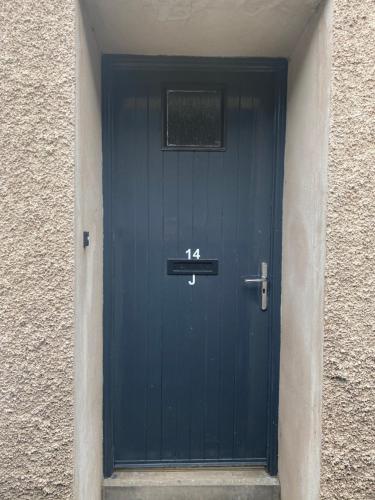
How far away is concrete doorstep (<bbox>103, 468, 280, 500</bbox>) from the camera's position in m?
2.56

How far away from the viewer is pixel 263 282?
104 inches

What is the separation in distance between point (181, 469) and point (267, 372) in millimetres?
824

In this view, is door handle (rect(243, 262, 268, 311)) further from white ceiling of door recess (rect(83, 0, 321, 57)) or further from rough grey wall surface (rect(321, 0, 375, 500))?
white ceiling of door recess (rect(83, 0, 321, 57))

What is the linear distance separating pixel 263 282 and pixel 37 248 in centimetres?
136

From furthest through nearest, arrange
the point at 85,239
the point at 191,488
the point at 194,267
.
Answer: the point at 194,267 < the point at 191,488 < the point at 85,239

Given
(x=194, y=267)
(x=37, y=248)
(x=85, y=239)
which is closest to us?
(x=37, y=248)

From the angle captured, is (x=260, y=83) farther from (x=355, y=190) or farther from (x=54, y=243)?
(x=54, y=243)

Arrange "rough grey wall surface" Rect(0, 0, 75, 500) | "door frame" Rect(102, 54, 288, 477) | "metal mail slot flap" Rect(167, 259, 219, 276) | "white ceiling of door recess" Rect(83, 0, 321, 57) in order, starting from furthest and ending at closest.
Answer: "metal mail slot flap" Rect(167, 259, 219, 276)
"door frame" Rect(102, 54, 288, 477)
"white ceiling of door recess" Rect(83, 0, 321, 57)
"rough grey wall surface" Rect(0, 0, 75, 500)

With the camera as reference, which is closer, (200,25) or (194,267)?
(200,25)

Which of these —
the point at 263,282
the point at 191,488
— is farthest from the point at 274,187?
the point at 191,488

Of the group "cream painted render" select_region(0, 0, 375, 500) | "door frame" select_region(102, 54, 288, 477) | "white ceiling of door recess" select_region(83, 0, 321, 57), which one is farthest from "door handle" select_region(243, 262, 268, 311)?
"white ceiling of door recess" select_region(83, 0, 321, 57)

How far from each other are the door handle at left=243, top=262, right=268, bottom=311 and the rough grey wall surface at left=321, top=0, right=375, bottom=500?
0.65 meters

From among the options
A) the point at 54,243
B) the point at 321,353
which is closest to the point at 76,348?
the point at 54,243

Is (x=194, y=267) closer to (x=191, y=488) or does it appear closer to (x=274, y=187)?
(x=274, y=187)
